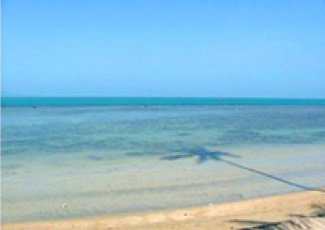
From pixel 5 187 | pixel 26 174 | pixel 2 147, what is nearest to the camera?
pixel 5 187

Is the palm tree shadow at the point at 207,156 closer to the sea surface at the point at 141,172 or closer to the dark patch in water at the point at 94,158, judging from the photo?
the sea surface at the point at 141,172

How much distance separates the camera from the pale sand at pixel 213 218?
37.4ft

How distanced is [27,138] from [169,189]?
58.9 ft

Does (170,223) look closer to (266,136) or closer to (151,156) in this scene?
(151,156)

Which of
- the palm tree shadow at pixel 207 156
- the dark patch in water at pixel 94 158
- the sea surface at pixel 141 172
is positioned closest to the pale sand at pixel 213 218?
the sea surface at pixel 141 172

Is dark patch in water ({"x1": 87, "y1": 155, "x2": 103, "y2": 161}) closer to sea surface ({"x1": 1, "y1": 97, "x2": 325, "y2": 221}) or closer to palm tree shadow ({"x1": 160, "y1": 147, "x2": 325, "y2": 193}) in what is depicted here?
sea surface ({"x1": 1, "y1": 97, "x2": 325, "y2": 221})

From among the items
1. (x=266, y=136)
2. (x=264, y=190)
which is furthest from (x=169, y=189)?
(x=266, y=136)

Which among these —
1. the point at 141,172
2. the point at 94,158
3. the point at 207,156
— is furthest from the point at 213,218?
the point at 207,156

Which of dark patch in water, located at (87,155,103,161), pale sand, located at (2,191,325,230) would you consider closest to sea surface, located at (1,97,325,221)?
dark patch in water, located at (87,155,103,161)

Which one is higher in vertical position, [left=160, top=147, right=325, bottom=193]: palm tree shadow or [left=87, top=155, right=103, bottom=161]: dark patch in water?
[left=160, top=147, right=325, bottom=193]: palm tree shadow

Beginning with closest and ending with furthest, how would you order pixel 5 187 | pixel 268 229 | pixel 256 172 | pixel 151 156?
pixel 268 229, pixel 5 187, pixel 256 172, pixel 151 156

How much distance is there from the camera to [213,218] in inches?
477

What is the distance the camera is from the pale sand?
11.4 metres

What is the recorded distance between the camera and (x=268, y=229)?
981 centimetres
